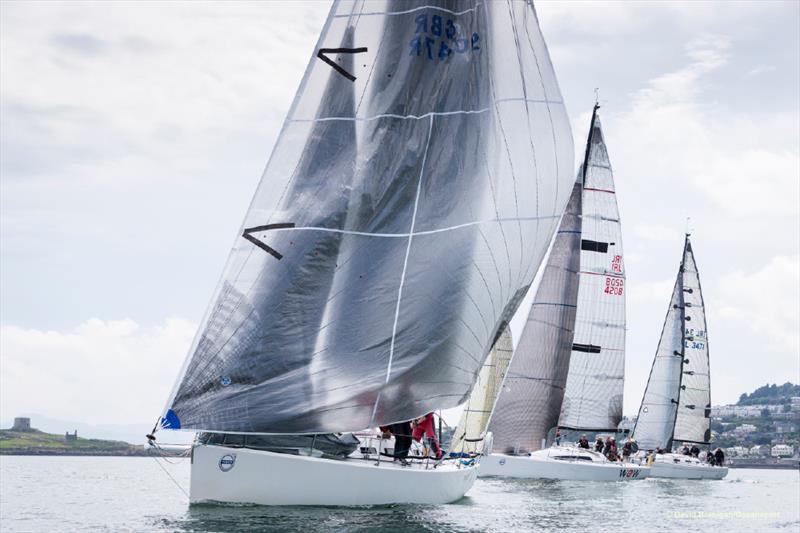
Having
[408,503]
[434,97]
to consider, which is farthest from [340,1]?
[408,503]

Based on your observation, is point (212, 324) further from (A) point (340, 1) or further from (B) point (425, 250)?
(A) point (340, 1)

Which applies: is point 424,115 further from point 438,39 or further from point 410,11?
point 410,11

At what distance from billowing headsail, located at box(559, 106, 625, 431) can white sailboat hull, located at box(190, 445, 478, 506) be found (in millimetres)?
25539

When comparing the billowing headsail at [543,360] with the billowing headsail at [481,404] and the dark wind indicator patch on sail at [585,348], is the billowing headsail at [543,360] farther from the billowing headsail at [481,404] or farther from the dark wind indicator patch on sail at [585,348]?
the dark wind indicator patch on sail at [585,348]

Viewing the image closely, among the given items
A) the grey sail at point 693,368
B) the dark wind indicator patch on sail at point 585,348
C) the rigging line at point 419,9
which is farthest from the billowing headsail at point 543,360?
the rigging line at point 419,9

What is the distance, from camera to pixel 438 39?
23.7 m

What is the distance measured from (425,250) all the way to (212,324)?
4.86 meters

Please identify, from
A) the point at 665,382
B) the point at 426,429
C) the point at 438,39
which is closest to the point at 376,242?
the point at 438,39

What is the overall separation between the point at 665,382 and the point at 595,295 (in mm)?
18145

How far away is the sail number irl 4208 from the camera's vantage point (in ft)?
154

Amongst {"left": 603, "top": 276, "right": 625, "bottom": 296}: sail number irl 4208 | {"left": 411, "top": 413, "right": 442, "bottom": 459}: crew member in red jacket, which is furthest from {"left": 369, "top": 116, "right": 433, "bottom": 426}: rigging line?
{"left": 603, "top": 276, "right": 625, "bottom": 296}: sail number irl 4208

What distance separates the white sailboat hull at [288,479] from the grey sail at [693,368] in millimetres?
43449

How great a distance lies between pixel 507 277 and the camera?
24797 millimetres

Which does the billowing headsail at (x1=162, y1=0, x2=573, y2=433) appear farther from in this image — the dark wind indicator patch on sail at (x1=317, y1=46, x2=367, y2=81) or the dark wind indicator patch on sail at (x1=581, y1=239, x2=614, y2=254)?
the dark wind indicator patch on sail at (x1=581, y1=239, x2=614, y2=254)
